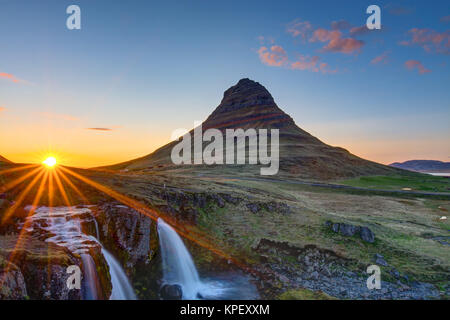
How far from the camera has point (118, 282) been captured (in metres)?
18.8

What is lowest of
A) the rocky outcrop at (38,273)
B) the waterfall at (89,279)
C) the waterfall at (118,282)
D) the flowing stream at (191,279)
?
the flowing stream at (191,279)

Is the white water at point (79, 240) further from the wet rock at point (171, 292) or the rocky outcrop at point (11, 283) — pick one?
the rocky outcrop at point (11, 283)

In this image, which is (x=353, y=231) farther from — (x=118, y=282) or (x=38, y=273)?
(x=38, y=273)

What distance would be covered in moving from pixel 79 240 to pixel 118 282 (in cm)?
423

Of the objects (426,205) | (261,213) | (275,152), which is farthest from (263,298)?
(275,152)

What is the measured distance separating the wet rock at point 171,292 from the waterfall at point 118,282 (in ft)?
7.53

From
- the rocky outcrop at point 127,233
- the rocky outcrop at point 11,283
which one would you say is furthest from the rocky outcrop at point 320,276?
the rocky outcrop at point 11,283

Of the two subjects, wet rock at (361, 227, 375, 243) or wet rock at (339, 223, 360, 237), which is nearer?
wet rock at (361, 227, 375, 243)

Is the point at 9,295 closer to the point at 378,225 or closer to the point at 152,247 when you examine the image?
the point at 152,247

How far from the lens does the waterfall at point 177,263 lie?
71.6ft

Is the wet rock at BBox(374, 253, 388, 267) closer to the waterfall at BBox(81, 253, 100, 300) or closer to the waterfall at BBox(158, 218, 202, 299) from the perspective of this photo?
the waterfall at BBox(158, 218, 202, 299)

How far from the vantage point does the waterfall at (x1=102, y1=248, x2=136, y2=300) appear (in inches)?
706

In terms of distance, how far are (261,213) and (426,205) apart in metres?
49.7

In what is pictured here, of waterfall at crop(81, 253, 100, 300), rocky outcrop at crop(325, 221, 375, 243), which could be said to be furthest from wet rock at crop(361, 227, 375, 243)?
waterfall at crop(81, 253, 100, 300)
